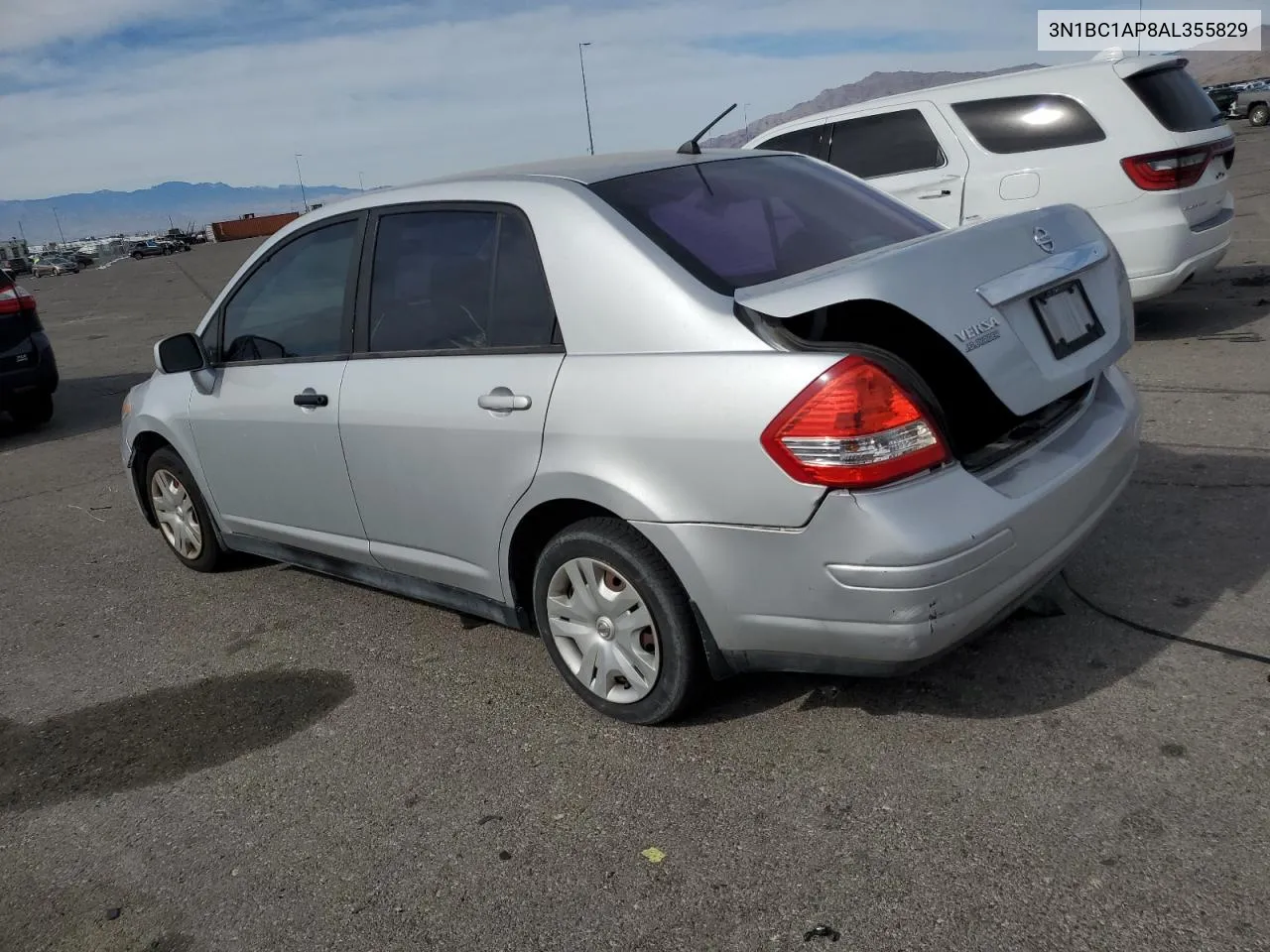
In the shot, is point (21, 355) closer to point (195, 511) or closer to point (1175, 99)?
point (195, 511)

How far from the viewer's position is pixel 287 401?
4266mm

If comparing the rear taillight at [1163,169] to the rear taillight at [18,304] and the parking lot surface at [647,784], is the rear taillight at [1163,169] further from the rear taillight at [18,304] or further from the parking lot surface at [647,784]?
the rear taillight at [18,304]

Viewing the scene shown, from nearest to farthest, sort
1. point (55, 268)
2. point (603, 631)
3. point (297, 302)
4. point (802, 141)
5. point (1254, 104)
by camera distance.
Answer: point (603, 631), point (297, 302), point (802, 141), point (1254, 104), point (55, 268)

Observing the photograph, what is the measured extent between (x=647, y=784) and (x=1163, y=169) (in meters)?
6.17

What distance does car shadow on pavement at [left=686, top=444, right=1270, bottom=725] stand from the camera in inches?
132

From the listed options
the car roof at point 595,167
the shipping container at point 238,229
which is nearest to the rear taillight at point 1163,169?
the car roof at point 595,167

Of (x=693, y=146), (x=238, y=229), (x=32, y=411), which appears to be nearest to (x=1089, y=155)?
(x=693, y=146)

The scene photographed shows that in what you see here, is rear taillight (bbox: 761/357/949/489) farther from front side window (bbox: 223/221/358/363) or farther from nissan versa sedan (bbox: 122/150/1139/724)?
front side window (bbox: 223/221/358/363)

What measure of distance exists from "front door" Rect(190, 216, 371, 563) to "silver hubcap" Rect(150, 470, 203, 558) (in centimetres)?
38

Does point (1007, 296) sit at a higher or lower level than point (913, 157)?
lower

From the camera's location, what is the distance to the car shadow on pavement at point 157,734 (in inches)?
141

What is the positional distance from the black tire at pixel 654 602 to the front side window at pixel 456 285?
2.00 feet

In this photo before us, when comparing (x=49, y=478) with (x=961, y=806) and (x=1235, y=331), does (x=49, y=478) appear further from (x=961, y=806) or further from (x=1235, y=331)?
(x=1235, y=331)

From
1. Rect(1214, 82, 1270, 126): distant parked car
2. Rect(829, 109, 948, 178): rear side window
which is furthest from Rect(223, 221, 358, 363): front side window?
Rect(1214, 82, 1270, 126): distant parked car
